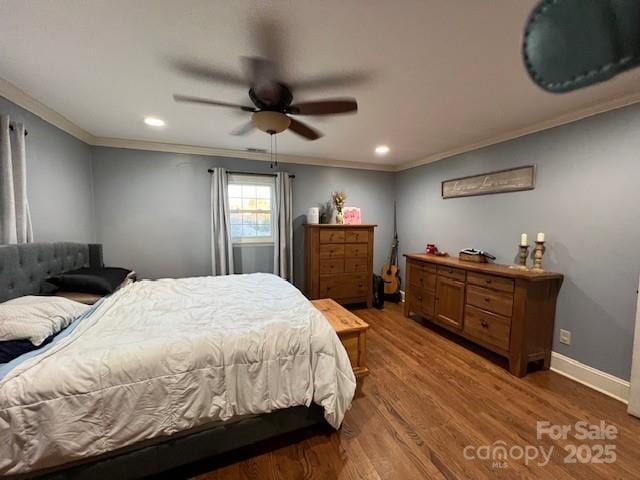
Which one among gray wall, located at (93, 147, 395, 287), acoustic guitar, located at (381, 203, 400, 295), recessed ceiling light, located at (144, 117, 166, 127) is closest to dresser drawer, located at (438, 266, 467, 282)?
acoustic guitar, located at (381, 203, 400, 295)

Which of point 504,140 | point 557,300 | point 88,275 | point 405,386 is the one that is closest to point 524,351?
point 557,300

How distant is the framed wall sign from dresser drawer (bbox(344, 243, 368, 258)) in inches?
52.6

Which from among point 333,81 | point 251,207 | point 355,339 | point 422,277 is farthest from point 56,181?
point 422,277

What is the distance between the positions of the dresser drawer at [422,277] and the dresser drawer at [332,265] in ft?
3.17

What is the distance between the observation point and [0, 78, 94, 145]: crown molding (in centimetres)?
189

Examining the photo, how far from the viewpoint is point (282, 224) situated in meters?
3.76

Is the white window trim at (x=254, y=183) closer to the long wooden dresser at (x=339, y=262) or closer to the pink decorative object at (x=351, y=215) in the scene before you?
the long wooden dresser at (x=339, y=262)

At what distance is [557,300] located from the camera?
2.38 meters

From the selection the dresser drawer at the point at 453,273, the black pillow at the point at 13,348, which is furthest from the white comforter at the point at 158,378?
the dresser drawer at the point at 453,273

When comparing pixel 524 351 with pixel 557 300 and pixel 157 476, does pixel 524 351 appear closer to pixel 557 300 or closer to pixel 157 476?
pixel 557 300

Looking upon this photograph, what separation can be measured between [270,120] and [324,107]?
40 centimetres

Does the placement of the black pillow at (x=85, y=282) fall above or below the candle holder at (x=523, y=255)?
below

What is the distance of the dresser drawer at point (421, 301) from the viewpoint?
3.18 m

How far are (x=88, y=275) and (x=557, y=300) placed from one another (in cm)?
405
